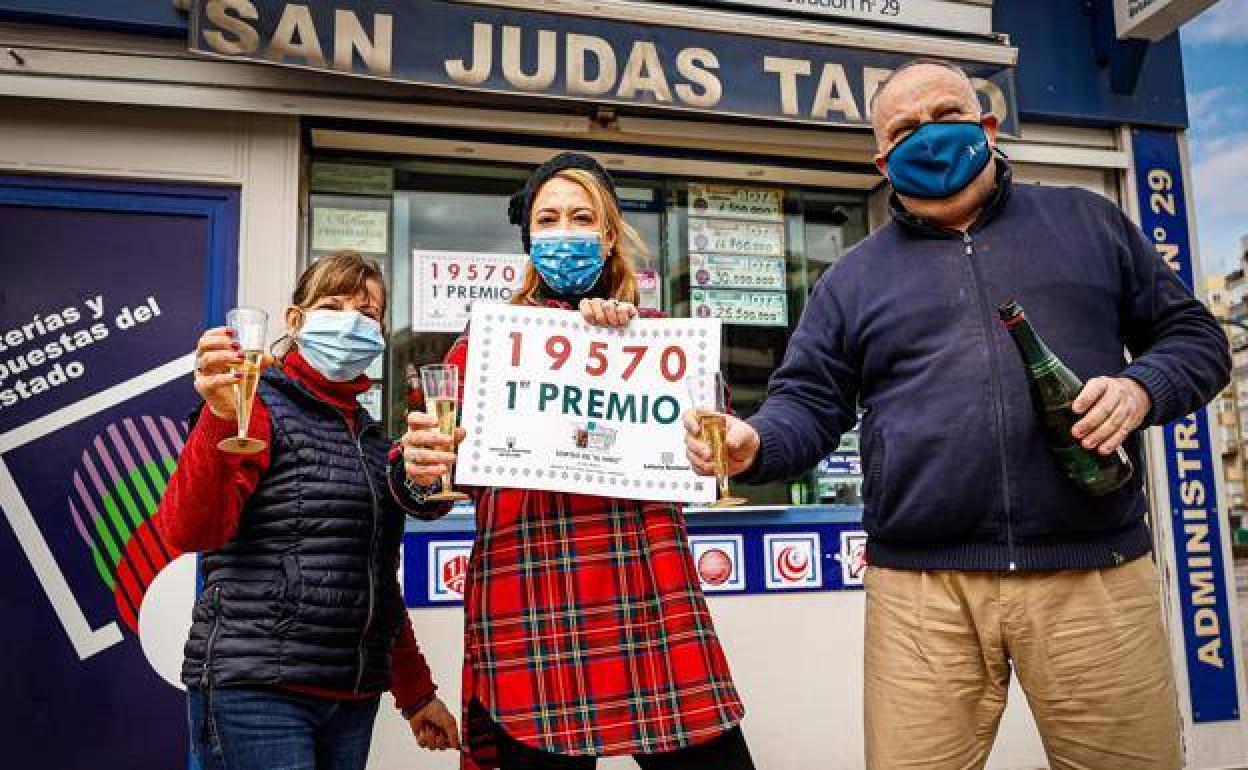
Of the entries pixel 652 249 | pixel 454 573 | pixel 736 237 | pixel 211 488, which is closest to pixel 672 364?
pixel 211 488

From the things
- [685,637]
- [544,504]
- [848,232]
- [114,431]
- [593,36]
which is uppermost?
[593,36]

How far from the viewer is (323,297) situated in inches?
92.1

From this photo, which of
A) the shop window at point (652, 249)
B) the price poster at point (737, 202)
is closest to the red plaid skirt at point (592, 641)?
the shop window at point (652, 249)

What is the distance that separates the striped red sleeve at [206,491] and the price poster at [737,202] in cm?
359

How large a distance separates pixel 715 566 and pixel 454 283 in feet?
6.42

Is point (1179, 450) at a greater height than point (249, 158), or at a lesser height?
lesser

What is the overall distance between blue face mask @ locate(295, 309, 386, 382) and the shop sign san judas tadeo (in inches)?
87.6

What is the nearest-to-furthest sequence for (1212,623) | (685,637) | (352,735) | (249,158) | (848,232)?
(685,637) < (352,735) < (249,158) < (1212,623) < (848,232)

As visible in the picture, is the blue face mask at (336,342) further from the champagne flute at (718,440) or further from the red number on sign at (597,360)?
the champagne flute at (718,440)

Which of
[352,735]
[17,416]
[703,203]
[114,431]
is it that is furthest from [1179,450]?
[17,416]

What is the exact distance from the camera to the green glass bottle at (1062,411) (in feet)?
→ 5.98

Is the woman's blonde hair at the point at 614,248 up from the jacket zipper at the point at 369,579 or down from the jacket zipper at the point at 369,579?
up

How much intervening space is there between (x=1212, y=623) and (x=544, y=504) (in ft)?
15.0

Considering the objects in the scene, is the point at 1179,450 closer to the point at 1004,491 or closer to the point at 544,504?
the point at 1004,491
